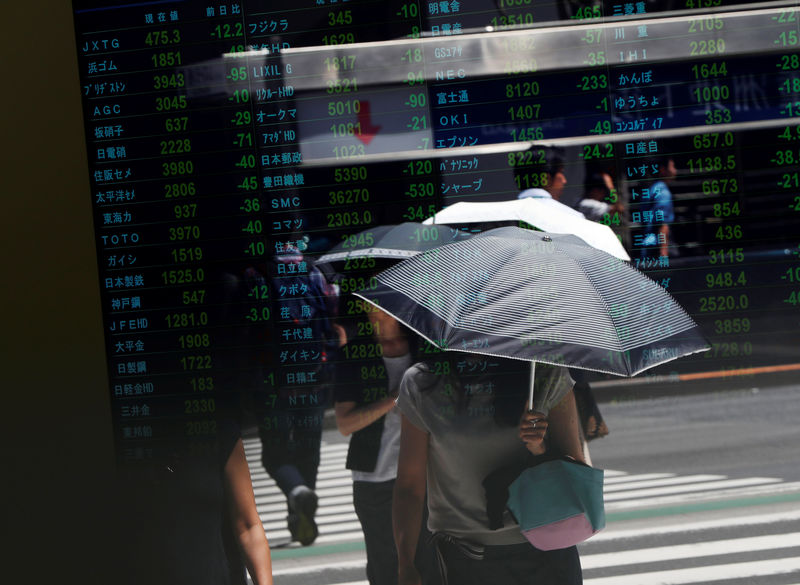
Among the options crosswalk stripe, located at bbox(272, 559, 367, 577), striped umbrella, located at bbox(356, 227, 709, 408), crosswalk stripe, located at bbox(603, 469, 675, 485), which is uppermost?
striped umbrella, located at bbox(356, 227, 709, 408)

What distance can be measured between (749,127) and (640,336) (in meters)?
1.14

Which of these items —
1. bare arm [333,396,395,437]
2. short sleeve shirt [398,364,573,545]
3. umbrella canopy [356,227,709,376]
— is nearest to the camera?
umbrella canopy [356,227,709,376]

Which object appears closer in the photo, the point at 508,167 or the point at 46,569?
the point at 508,167

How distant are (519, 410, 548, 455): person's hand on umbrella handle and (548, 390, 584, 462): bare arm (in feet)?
0.13

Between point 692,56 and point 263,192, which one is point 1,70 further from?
point 692,56

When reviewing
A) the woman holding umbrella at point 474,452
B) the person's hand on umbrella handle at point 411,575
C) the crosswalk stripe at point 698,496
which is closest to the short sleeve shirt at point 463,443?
the woman holding umbrella at point 474,452

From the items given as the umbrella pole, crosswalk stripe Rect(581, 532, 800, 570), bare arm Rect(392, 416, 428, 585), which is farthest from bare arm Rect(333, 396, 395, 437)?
crosswalk stripe Rect(581, 532, 800, 570)

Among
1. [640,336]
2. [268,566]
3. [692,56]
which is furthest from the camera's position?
[268,566]

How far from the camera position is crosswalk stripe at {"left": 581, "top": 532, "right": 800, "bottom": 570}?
3188 millimetres

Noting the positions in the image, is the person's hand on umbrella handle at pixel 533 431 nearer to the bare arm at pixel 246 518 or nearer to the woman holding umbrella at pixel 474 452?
the woman holding umbrella at pixel 474 452

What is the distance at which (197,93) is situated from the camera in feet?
10.6

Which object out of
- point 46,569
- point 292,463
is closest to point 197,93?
point 292,463

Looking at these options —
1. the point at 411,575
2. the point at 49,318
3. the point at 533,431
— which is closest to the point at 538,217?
the point at 533,431

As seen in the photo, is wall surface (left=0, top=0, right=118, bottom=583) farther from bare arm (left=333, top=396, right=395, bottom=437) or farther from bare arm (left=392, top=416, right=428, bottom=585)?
bare arm (left=392, top=416, right=428, bottom=585)
